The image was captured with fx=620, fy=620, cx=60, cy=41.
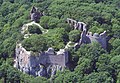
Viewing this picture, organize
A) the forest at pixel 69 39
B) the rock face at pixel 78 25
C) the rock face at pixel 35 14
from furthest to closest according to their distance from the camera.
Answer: the rock face at pixel 35 14 → the rock face at pixel 78 25 → the forest at pixel 69 39

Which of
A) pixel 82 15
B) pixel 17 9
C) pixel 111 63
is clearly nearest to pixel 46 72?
pixel 111 63

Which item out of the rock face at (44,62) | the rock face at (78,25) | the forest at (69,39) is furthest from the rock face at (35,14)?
the rock face at (44,62)

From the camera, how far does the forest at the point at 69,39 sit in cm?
9119

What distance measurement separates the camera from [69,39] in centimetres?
9662

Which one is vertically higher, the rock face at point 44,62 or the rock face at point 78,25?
the rock face at point 78,25

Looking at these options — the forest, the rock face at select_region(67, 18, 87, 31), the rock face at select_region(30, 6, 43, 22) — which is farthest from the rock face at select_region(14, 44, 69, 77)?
the rock face at select_region(30, 6, 43, 22)

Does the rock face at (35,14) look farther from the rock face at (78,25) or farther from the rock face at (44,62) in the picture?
the rock face at (44,62)

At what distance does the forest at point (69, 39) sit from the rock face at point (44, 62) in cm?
102

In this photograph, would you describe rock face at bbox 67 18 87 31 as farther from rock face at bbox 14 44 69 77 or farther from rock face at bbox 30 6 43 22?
rock face at bbox 14 44 69 77

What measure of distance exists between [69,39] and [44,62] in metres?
6.77

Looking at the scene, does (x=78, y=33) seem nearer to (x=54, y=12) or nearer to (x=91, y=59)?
(x=91, y=59)

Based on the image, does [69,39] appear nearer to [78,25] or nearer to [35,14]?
[78,25]

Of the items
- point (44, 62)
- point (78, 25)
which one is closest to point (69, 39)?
point (78, 25)

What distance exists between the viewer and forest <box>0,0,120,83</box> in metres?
91.2
